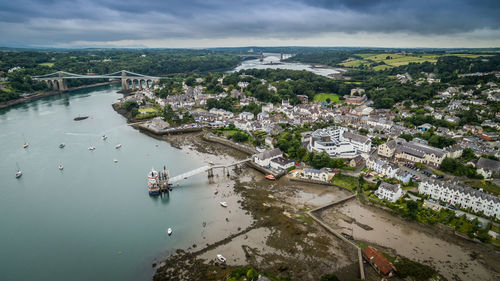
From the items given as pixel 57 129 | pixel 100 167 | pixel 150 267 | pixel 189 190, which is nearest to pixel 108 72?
pixel 57 129

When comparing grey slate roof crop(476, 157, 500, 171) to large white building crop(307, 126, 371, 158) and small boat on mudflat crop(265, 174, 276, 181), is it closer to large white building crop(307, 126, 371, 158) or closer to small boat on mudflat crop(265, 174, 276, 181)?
large white building crop(307, 126, 371, 158)

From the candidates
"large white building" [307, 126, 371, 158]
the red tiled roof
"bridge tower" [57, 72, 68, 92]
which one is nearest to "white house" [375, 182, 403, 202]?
the red tiled roof

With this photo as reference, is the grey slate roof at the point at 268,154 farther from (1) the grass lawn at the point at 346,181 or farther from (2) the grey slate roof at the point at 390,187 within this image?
(2) the grey slate roof at the point at 390,187

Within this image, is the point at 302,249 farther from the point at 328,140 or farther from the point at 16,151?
the point at 16,151

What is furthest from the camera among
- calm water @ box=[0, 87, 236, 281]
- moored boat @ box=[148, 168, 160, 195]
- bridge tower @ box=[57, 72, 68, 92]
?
bridge tower @ box=[57, 72, 68, 92]

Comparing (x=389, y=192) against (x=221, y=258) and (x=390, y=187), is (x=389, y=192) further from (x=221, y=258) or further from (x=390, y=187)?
(x=221, y=258)

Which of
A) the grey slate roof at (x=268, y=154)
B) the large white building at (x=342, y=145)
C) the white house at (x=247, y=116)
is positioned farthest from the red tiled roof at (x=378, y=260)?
the white house at (x=247, y=116)
